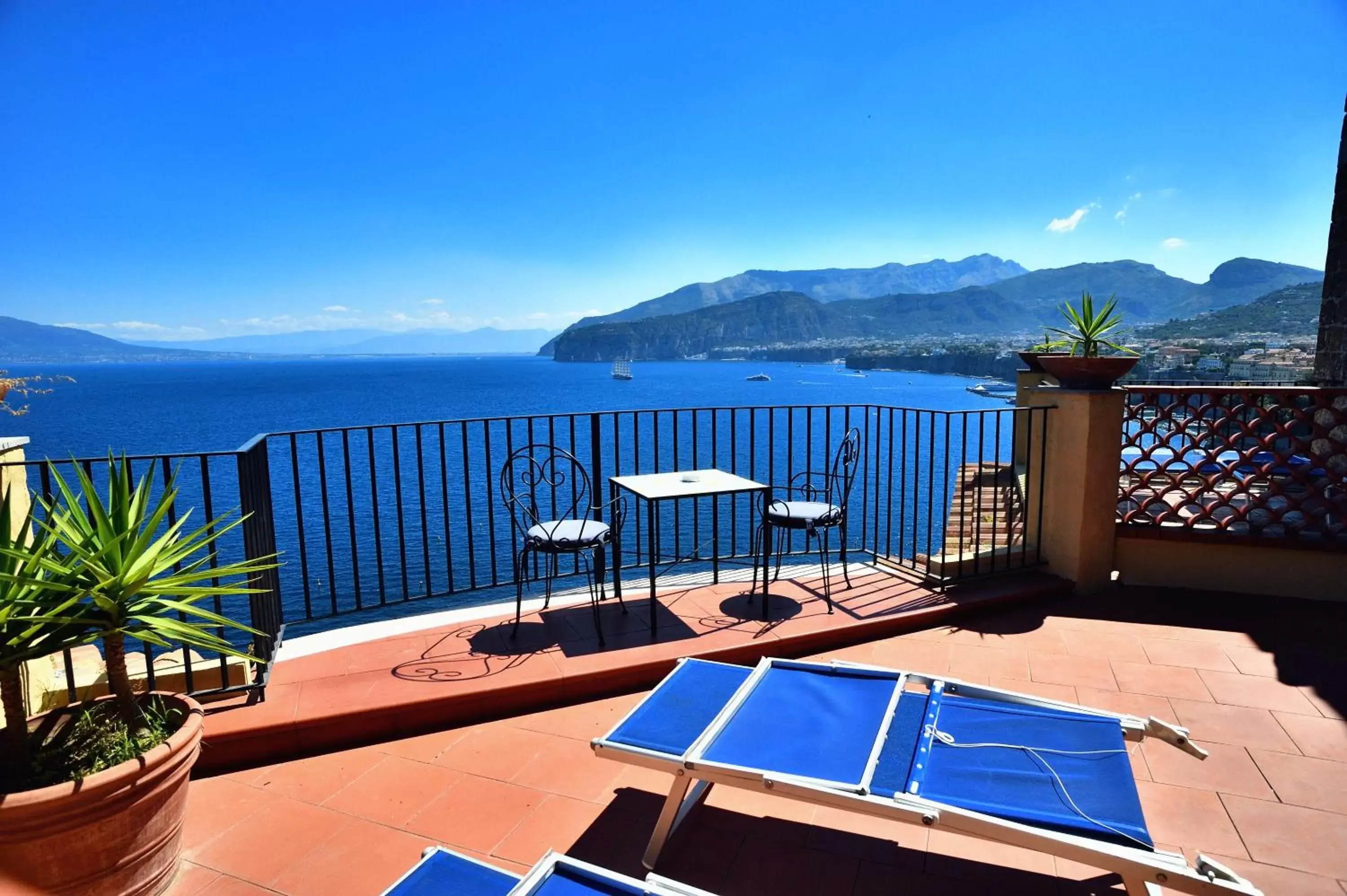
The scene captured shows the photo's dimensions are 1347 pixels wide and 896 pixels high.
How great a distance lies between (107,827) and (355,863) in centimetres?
63

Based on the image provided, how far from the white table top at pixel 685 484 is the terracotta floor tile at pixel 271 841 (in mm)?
1776

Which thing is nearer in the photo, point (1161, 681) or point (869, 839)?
point (869, 839)

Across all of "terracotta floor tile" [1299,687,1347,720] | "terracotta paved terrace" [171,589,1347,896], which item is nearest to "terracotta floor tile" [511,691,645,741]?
"terracotta paved terrace" [171,589,1347,896]

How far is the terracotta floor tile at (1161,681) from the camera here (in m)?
2.98

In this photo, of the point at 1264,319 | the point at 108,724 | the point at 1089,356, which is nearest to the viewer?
the point at 108,724

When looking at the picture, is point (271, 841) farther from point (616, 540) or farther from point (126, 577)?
point (616, 540)

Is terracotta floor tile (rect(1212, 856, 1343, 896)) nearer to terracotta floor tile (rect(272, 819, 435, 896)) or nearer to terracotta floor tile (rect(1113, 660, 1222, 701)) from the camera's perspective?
terracotta floor tile (rect(1113, 660, 1222, 701))

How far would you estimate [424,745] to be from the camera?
269cm

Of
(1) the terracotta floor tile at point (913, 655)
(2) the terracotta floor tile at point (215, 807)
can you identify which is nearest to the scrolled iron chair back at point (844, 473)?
(1) the terracotta floor tile at point (913, 655)

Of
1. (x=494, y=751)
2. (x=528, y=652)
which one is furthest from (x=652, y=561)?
Result: (x=494, y=751)

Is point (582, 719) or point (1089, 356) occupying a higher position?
point (1089, 356)

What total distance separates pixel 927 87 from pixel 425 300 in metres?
54.3

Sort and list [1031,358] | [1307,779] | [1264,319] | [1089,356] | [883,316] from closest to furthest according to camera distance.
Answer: [1307,779] → [1089,356] → [1031,358] → [1264,319] → [883,316]

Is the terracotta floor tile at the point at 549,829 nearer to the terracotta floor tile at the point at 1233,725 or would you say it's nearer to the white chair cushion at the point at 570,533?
the white chair cushion at the point at 570,533
